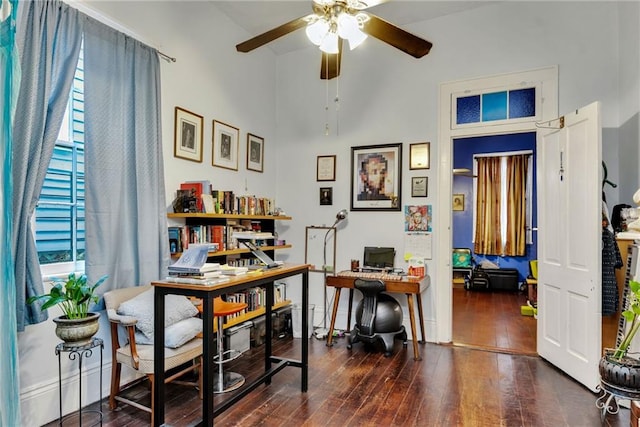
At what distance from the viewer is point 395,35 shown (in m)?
2.44

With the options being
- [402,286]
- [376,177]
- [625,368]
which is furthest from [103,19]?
[625,368]

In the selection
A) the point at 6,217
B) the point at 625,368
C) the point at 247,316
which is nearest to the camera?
the point at 6,217

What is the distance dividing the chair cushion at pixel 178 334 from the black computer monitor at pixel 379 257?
87.0 inches

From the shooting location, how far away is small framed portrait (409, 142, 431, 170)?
4094 millimetres

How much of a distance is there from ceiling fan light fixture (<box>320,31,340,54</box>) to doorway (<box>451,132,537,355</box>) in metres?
2.36

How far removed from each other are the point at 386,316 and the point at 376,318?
0.34 ft

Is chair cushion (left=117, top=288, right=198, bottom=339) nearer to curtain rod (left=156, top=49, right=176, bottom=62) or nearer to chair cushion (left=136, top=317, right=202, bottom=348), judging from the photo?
chair cushion (left=136, top=317, right=202, bottom=348)

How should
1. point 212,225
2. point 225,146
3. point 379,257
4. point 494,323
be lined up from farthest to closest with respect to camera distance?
1. point 494,323
2. point 379,257
3. point 225,146
4. point 212,225

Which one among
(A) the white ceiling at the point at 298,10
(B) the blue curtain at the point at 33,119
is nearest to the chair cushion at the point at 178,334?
(B) the blue curtain at the point at 33,119

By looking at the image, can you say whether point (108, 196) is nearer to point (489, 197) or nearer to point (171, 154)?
point (171, 154)

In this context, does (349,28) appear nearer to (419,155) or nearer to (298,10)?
(298,10)

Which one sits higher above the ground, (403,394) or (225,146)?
(225,146)

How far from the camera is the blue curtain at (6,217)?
4.02 feet

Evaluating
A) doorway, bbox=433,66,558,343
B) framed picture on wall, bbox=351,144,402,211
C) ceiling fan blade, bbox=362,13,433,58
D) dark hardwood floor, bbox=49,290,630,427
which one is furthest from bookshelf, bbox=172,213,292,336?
ceiling fan blade, bbox=362,13,433,58
